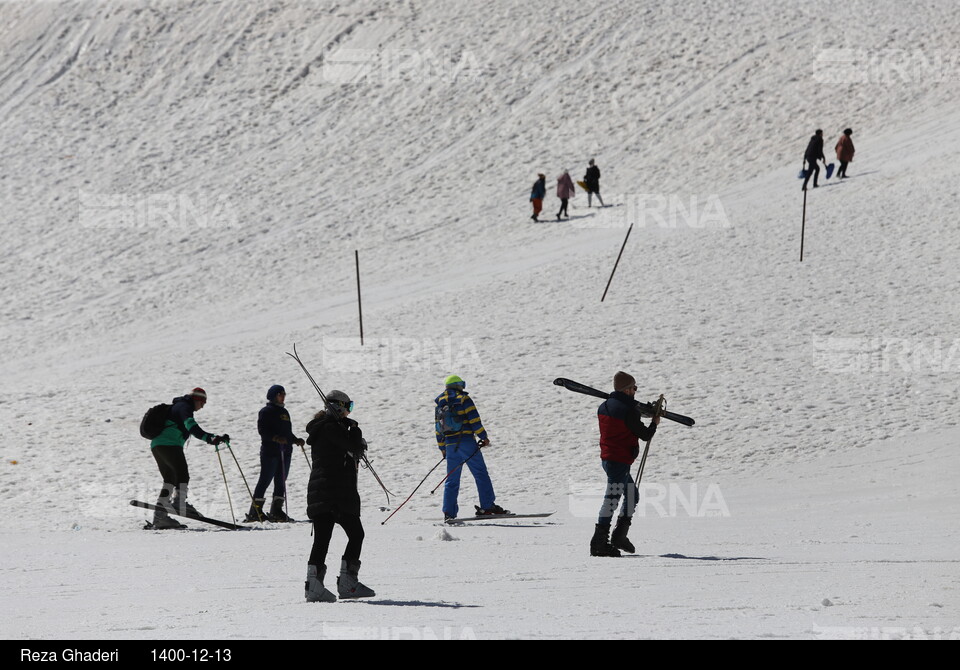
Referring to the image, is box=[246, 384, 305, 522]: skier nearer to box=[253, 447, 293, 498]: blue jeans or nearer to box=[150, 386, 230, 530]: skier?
box=[253, 447, 293, 498]: blue jeans

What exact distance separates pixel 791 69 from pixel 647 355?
2363cm

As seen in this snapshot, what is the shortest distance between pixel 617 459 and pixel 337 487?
245cm

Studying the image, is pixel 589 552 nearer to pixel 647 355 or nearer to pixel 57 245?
pixel 647 355

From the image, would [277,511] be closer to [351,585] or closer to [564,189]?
[351,585]

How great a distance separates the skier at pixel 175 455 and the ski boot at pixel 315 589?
4.25 metres

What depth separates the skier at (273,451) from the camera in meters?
11.5

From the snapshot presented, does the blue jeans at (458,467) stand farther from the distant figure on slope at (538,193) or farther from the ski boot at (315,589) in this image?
the distant figure on slope at (538,193)

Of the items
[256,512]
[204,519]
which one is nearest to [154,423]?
[204,519]

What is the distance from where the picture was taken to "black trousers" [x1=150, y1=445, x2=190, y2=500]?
1104 cm

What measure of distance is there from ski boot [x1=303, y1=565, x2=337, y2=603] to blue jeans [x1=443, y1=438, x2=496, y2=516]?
4.00 meters

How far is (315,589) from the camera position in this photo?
6957 mm

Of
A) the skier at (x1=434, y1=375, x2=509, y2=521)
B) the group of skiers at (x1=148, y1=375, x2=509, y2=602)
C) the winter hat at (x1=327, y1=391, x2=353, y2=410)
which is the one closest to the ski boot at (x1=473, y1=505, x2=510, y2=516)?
the group of skiers at (x1=148, y1=375, x2=509, y2=602)

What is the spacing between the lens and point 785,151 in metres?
33.2

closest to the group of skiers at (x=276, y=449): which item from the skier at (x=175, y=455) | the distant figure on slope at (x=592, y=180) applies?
the skier at (x=175, y=455)
